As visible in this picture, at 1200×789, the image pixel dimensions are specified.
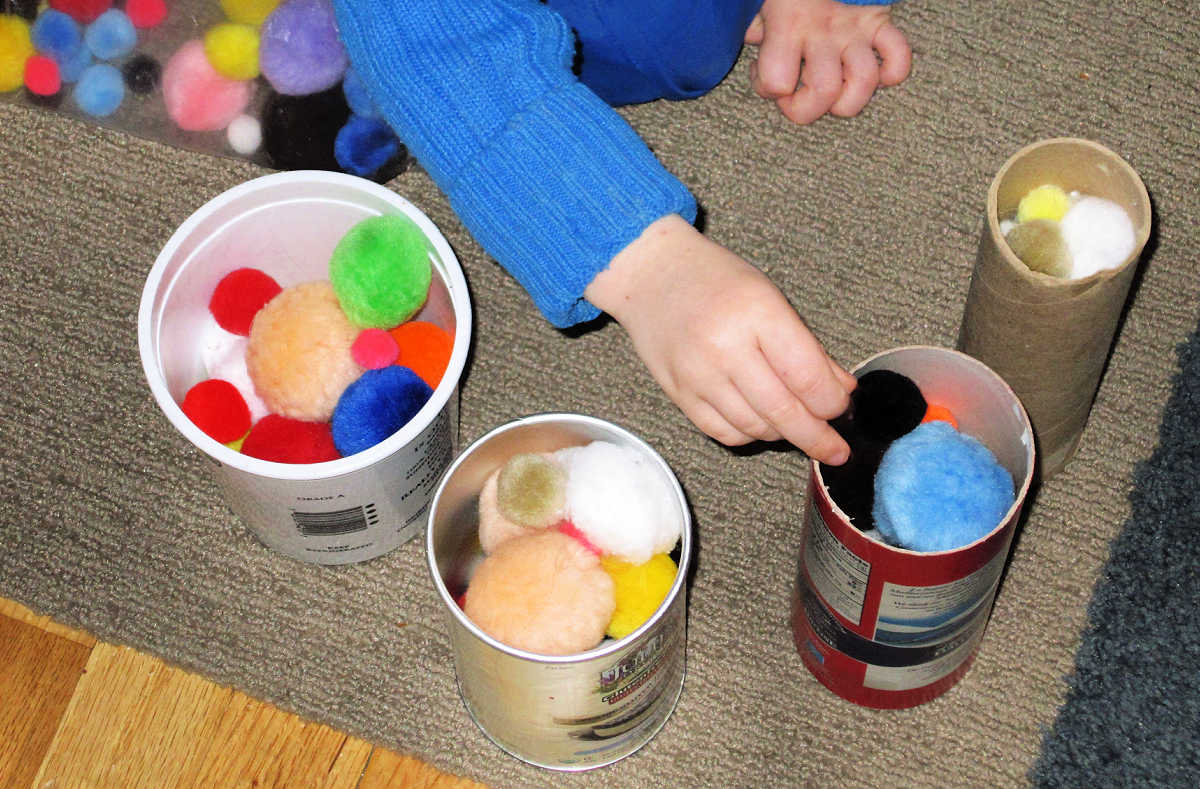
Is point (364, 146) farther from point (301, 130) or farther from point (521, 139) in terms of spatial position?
point (521, 139)

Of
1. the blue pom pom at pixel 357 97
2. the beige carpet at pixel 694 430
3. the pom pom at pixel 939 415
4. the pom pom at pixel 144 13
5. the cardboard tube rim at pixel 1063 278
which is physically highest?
the cardboard tube rim at pixel 1063 278

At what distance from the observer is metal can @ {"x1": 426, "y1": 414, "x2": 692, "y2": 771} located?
0.68 metres

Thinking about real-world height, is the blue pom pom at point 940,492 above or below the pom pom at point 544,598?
above

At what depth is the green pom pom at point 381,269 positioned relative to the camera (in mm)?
791

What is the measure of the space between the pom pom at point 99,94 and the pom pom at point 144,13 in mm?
60

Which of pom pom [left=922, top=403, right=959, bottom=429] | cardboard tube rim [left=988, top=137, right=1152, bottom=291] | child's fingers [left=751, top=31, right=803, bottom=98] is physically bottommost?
pom pom [left=922, top=403, right=959, bottom=429]

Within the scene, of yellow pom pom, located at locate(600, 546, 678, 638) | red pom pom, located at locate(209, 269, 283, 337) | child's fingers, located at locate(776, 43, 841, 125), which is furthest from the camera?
child's fingers, located at locate(776, 43, 841, 125)

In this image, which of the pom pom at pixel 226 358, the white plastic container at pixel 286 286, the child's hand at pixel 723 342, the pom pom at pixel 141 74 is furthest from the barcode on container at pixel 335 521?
the pom pom at pixel 141 74

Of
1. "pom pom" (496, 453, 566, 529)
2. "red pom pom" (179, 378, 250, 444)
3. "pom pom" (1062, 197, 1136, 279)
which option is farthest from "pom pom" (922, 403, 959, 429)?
"red pom pom" (179, 378, 250, 444)

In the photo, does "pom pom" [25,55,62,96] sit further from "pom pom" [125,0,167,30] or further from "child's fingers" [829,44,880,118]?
"child's fingers" [829,44,880,118]

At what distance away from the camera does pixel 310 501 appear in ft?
2.54

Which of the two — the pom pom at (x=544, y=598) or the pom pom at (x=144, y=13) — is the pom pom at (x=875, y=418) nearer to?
the pom pom at (x=544, y=598)

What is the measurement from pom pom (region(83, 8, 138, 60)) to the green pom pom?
0.38 m

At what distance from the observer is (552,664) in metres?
0.66
